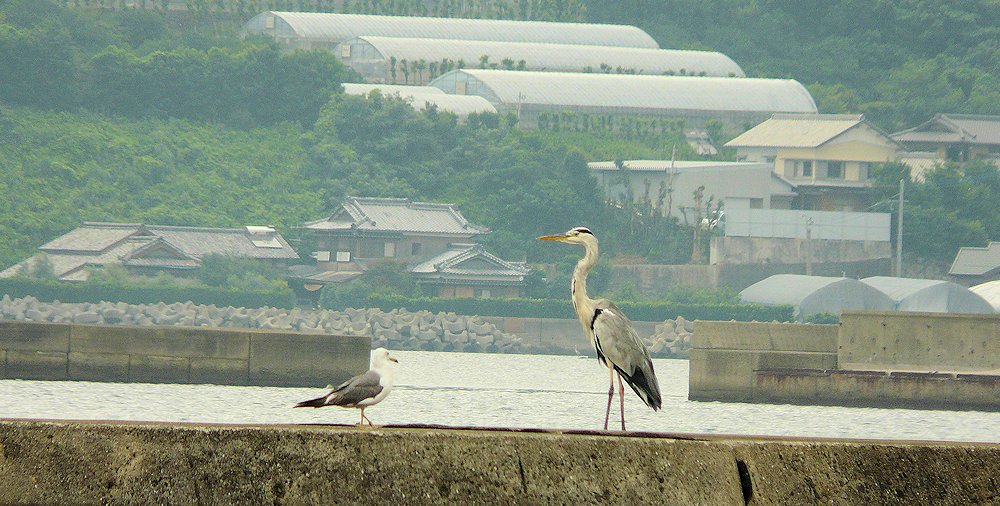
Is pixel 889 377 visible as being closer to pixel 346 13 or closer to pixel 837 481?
pixel 837 481

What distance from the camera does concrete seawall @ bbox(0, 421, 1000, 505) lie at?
16.4 feet

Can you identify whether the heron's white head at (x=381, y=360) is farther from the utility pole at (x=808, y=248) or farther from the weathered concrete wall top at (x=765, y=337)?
the utility pole at (x=808, y=248)

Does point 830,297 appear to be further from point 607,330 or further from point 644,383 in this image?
point 607,330

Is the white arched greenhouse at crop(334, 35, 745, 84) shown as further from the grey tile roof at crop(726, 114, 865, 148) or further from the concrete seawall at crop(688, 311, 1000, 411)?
the concrete seawall at crop(688, 311, 1000, 411)

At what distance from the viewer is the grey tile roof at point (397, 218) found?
65938 mm

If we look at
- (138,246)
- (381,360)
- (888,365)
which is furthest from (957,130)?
(381,360)

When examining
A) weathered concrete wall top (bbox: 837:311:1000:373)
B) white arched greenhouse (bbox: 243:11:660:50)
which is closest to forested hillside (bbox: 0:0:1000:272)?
white arched greenhouse (bbox: 243:11:660:50)

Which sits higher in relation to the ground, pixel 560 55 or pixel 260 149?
pixel 560 55

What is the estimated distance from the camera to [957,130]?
81.4 m

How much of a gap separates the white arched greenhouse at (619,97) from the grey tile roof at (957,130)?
6.35 meters

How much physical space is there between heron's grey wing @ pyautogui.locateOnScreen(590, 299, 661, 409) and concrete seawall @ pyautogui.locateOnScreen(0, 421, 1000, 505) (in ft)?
27.3

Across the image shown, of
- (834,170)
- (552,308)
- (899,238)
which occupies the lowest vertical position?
(552,308)

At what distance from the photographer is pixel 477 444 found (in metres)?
5.00

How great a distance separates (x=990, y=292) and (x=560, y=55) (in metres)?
32.9
